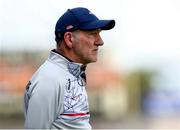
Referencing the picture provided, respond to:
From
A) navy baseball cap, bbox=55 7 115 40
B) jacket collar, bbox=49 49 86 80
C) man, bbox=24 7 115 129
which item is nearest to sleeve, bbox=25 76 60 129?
man, bbox=24 7 115 129

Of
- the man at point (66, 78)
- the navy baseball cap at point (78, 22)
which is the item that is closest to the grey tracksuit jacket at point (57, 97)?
the man at point (66, 78)

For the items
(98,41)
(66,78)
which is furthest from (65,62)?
(98,41)

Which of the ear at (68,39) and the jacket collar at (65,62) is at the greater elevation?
Result: the ear at (68,39)

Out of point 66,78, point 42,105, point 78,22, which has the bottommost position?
point 42,105

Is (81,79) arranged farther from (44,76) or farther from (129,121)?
(129,121)

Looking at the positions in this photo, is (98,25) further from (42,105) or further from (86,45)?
(42,105)

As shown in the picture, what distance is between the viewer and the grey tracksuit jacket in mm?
3613

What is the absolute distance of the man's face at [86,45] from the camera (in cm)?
379

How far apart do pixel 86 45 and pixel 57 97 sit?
326mm

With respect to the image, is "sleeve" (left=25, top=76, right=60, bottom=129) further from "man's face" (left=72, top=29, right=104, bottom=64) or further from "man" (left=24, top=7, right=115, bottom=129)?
"man's face" (left=72, top=29, right=104, bottom=64)

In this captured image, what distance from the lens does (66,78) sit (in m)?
3.73

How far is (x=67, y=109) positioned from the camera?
3715 mm

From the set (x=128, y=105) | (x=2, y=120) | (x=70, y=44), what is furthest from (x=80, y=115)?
(x=128, y=105)

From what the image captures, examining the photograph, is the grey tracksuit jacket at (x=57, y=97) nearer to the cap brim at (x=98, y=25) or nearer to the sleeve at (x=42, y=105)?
the sleeve at (x=42, y=105)
